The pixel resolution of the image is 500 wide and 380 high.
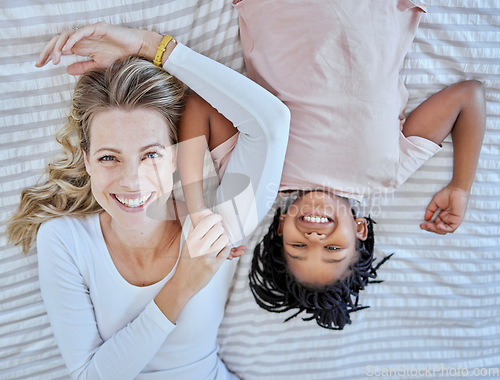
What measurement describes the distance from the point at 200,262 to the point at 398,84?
0.73m

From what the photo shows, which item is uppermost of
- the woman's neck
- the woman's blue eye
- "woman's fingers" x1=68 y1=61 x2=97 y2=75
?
"woman's fingers" x1=68 y1=61 x2=97 y2=75

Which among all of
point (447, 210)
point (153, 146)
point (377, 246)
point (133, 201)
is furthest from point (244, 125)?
point (447, 210)

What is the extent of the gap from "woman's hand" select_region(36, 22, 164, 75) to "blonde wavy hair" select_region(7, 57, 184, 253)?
0.10 ft

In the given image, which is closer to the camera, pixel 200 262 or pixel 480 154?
pixel 200 262

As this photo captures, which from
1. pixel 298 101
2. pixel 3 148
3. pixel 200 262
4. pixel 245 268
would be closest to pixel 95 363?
pixel 200 262

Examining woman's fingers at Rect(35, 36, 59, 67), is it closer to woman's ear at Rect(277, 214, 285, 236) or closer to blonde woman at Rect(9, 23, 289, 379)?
blonde woman at Rect(9, 23, 289, 379)

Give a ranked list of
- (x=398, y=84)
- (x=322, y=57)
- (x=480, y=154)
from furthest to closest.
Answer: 1. (x=480, y=154)
2. (x=398, y=84)
3. (x=322, y=57)

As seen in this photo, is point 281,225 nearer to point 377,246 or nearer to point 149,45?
point 377,246

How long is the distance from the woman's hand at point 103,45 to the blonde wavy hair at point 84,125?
3cm

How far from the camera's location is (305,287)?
1.22m

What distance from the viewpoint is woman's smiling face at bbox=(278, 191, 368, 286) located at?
1136 mm

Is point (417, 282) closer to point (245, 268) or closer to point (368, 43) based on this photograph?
point (245, 268)

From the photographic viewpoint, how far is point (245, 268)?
134cm

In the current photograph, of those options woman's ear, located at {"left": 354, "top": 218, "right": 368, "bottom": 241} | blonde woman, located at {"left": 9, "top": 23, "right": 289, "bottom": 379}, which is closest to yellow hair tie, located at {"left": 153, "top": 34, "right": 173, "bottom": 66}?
blonde woman, located at {"left": 9, "top": 23, "right": 289, "bottom": 379}
